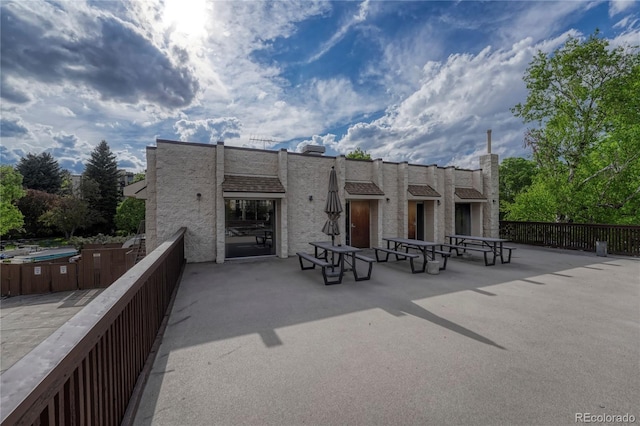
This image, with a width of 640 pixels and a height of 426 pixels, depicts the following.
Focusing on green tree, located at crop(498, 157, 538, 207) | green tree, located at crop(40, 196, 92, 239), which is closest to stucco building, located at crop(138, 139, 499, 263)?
green tree, located at crop(498, 157, 538, 207)

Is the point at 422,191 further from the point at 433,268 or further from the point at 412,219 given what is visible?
the point at 433,268

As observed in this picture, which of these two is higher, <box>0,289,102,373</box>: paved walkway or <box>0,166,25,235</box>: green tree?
<box>0,166,25,235</box>: green tree

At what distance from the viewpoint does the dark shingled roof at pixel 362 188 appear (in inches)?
472

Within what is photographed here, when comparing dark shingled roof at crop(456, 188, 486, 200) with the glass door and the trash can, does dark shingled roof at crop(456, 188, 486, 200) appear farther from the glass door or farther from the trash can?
the glass door

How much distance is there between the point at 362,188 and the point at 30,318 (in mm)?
13842

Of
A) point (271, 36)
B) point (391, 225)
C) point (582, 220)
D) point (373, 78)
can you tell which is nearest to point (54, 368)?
point (271, 36)

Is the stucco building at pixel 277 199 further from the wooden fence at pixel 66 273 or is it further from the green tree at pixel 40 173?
the green tree at pixel 40 173

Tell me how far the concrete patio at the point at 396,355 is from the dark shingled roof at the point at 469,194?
28.8 feet

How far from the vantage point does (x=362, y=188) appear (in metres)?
12.4

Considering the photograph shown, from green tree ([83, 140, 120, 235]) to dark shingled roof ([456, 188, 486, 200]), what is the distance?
1628 inches

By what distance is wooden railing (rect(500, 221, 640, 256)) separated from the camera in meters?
10.8

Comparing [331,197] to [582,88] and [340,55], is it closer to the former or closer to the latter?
[340,55]

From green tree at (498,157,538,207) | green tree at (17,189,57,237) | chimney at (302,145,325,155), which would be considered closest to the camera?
chimney at (302,145,325,155)

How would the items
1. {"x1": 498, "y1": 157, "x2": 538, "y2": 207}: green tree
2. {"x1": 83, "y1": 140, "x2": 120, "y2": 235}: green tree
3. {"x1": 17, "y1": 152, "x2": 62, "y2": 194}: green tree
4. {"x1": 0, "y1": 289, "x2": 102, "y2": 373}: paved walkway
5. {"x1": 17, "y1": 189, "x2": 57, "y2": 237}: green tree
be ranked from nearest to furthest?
1. {"x1": 0, "y1": 289, "x2": 102, "y2": 373}: paved walkway
2. {"x1": 498, "y1": 157, "x2": 538, "y2": 207}: green tree
3. {"x1": 17, "y1": 189, "x2": 57, "y2": 237}: green tree
4. {"x1": 83, "y1": 140, "x2": 120, "y2": 235}: green tree
5. {"x1": 17, "y1": 152, "x2": 62, "y2": 194}: green tree
